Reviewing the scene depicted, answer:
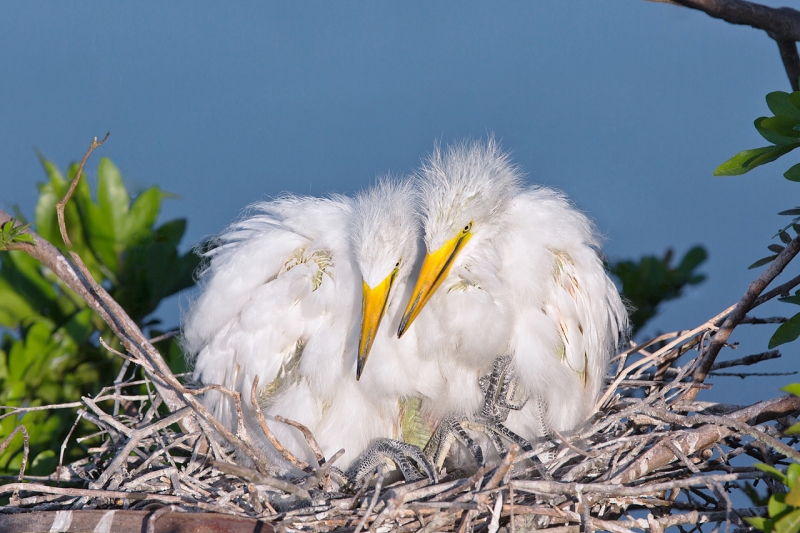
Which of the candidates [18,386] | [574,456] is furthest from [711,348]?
[18,386]

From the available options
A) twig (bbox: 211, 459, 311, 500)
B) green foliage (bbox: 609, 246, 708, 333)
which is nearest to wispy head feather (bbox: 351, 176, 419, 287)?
twig (bbox: 211, 459, 311, 500)

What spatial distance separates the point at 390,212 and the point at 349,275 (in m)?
0.16

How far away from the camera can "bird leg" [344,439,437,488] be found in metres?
1.48

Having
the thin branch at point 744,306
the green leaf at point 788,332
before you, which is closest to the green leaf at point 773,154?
the thin branch at point 744,306

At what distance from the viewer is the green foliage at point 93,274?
1.86 m

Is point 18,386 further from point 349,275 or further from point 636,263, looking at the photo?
point 636,263

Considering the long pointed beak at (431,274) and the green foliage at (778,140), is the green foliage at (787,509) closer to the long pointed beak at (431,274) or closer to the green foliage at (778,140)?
the green foliage at (778,140)

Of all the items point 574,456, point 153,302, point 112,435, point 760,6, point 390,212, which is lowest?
point 112,435

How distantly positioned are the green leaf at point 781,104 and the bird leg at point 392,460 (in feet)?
2.92

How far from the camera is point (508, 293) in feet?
4.96

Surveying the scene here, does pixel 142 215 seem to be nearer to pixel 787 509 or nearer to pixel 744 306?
pixel 744 306

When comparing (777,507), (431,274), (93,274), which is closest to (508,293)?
(431,274)

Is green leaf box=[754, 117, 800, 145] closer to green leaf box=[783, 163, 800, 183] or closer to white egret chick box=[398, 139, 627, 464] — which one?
green leaf box=[783, 163, 800, 183]

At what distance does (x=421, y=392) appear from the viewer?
5.11ft
